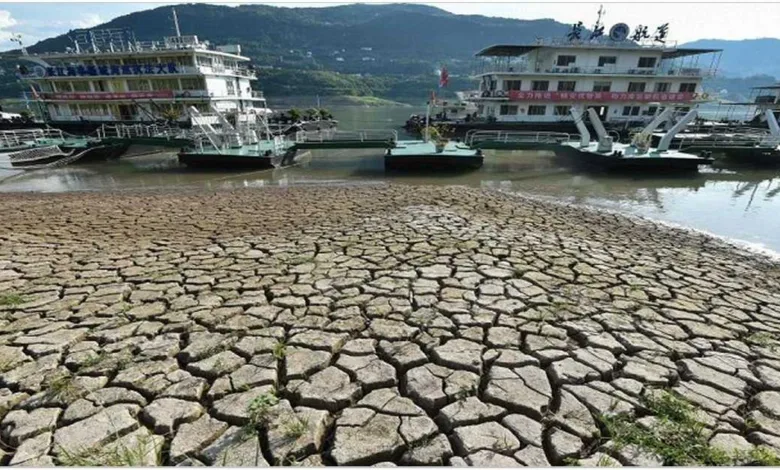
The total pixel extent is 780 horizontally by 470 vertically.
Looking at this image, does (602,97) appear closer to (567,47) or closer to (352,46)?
(567,47)

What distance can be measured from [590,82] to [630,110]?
4244mm

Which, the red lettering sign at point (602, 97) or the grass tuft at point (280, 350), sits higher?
the red lettering sign at point (602, 97)

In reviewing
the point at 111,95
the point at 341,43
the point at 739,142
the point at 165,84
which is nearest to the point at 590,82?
the point at 739,142

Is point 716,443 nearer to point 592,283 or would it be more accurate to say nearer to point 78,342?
point 592,283

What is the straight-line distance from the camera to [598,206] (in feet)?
39.1

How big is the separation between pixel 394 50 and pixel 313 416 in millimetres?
196458

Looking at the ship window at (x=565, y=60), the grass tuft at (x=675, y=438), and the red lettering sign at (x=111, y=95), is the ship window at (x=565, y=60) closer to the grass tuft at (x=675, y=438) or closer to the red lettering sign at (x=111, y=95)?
the red lettering sign at (x=111, y=95)

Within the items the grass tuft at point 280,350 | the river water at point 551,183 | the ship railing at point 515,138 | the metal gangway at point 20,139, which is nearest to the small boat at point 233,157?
the river water at point 551,183

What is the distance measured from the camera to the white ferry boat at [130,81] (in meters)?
27.9

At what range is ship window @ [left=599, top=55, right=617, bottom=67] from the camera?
95.7ft

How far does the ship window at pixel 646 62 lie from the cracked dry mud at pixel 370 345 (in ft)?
97.0

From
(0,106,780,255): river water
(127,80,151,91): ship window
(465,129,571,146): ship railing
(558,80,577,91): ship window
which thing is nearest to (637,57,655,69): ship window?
(558,80,577,91): ship window

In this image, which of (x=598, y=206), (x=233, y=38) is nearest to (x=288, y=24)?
(x=233, y=38)

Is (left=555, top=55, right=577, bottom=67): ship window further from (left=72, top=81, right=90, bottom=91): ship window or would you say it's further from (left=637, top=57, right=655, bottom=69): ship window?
(left=72, top=81, right=90, bottom=91): ship window
